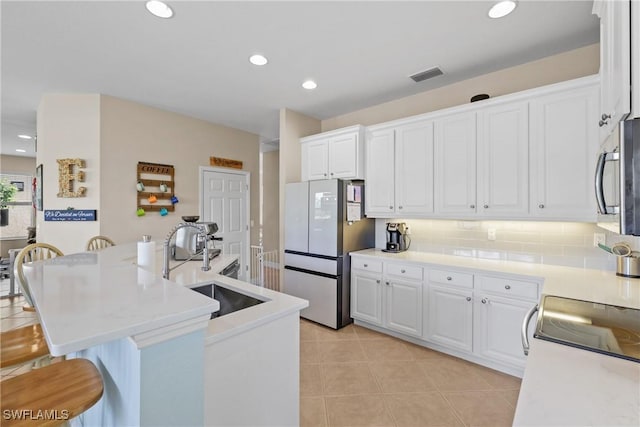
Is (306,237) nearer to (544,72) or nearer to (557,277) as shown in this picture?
(557,277)

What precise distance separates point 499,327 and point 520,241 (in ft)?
2.82

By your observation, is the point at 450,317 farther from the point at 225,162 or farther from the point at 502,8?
the point at 225,162

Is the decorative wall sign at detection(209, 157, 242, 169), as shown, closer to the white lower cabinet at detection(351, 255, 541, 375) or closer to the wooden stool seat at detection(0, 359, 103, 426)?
the white lower cabinet at detection(351, 255, 541, 375)

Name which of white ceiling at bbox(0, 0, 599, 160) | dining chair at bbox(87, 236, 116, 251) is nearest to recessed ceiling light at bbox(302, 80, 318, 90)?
white ceiling at bbox(0, 0, 599, 160)

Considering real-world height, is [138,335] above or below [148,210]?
below

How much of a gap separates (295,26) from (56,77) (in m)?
2.72

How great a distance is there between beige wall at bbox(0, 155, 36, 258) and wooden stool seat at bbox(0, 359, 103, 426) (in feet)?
25.6

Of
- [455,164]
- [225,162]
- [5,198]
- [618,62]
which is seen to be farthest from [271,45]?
[5,198]

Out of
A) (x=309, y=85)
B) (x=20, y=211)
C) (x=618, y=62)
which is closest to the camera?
(x=618, y=62)

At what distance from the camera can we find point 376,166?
3332 millimetres

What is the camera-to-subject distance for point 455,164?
278 cm

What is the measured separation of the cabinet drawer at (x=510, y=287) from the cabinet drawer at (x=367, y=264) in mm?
976

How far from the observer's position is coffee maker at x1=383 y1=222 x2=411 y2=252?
334 centimetres

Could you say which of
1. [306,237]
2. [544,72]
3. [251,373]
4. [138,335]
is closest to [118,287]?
[138,335]
